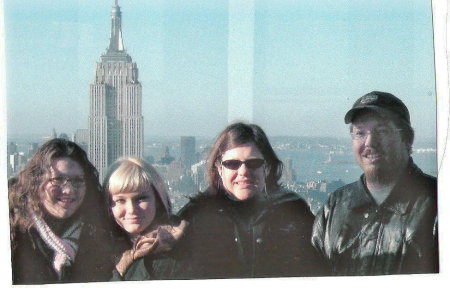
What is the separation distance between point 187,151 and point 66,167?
0.50 m

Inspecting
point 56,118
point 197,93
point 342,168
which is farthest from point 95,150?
point 342,168

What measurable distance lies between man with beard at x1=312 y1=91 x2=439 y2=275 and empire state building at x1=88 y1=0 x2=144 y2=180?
0.87 meters

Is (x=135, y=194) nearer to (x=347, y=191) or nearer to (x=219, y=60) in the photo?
(x=219, y=60)

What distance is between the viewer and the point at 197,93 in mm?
4078

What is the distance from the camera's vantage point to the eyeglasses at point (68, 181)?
4016 millimetres

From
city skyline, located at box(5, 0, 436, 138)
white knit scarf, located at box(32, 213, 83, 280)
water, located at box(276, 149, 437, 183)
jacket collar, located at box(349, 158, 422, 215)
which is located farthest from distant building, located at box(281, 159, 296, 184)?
white knit scarf, located at box(32, 213, 83, 280)

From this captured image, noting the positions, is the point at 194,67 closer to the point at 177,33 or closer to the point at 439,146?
the point at 177,33

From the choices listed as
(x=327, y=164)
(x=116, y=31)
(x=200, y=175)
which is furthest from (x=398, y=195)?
(x=116, y=31)

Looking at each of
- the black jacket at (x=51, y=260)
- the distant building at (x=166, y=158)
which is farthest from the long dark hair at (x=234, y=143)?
the black jacket at (x=51, y=260)

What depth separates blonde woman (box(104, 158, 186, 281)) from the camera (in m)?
4.05

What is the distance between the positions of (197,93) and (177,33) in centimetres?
26

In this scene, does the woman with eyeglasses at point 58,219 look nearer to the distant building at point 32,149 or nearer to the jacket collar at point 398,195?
the distant building at point 32,149

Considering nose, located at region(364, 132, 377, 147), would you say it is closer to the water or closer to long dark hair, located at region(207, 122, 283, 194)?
the water

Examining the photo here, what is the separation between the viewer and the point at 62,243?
13.3 feet
